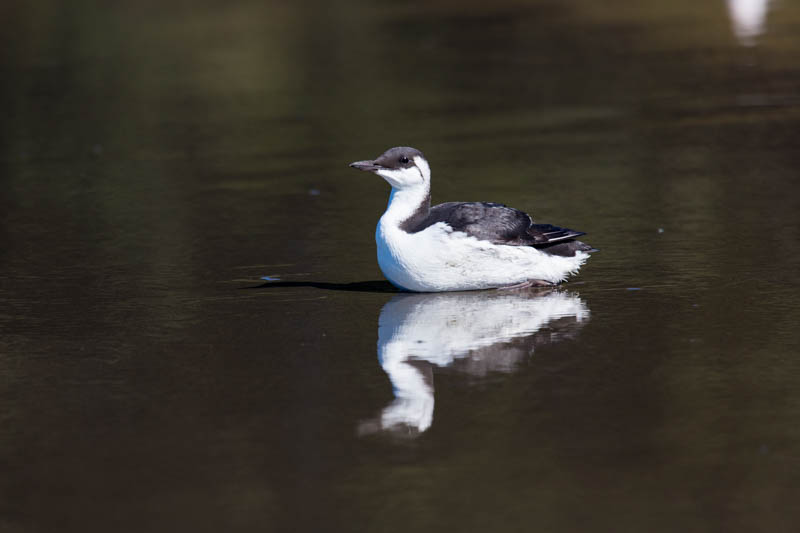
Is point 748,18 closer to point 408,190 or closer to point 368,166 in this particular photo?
point 408,190

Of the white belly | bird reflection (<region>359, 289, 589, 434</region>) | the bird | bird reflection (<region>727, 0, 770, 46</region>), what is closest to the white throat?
the bird

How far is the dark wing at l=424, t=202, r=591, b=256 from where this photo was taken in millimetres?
9219

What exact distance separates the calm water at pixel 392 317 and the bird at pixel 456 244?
0.55 feet

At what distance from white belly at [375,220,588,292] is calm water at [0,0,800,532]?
6.1 inches

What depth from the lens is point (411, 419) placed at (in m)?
6.68

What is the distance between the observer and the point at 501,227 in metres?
9.29

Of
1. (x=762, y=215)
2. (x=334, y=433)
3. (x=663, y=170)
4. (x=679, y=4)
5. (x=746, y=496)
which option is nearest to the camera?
(x=746, y=496)

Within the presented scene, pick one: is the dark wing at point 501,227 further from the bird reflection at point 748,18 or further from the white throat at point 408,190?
the bird reflection at point 748,18

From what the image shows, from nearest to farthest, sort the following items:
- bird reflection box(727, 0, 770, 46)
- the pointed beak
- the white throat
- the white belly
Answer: the white belly
the pointed beak
the white throat
bird reflection box(727, 0, 770, 46)

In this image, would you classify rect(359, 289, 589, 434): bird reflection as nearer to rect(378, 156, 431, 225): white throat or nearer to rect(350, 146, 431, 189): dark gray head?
rect(378, 156, 431, 225): white throat

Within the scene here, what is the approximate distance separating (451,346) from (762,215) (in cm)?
446

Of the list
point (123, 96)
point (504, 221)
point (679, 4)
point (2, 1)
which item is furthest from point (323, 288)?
point (2, 1)

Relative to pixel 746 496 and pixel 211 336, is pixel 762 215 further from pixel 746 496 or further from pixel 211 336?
pixel 746 496

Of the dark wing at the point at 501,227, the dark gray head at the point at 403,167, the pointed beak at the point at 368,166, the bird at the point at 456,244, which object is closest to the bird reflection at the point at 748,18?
the dark wing at the point at 501,227
